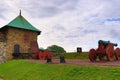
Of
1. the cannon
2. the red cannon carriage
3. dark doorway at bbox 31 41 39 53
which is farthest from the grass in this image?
dark doorway at bbox 31 41 39 53

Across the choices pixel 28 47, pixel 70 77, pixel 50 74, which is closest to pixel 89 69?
pixel 70 77

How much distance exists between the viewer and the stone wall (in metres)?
30.7

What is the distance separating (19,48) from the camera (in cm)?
3192

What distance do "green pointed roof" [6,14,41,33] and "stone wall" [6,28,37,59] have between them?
0.57 meters

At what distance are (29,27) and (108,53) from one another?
2017cm

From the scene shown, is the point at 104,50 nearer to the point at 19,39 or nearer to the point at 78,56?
the point at 78,56

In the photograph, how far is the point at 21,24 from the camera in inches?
1302

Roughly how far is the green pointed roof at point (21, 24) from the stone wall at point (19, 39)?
570 mm

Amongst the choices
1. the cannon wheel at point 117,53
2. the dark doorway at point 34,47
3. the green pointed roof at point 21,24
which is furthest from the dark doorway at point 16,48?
the cannon wheel at point 117,53

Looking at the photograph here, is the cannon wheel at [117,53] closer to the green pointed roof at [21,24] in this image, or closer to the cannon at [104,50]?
the cannon at [104,50]

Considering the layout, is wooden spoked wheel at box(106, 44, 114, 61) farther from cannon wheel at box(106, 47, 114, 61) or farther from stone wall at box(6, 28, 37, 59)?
stone wall at box(6, 28, 37, 59)

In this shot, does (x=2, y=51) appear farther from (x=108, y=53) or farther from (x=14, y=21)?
(x=108, y=53)

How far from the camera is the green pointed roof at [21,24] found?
1252 inches

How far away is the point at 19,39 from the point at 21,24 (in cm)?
253
